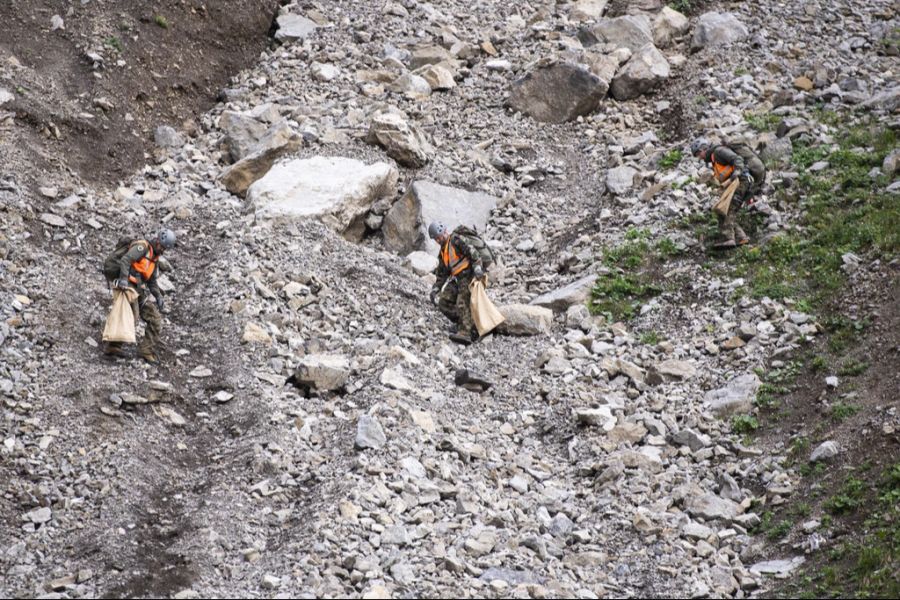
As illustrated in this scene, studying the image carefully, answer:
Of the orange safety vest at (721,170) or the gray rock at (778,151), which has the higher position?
the orange safety vest at (721,170)

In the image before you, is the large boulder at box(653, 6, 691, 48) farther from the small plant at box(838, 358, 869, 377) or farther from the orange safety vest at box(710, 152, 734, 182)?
the small plant at box(838, 358, 869, 377)

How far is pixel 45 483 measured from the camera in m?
13.3

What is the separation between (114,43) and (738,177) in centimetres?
1366

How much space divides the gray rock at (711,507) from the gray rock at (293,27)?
53.0ft

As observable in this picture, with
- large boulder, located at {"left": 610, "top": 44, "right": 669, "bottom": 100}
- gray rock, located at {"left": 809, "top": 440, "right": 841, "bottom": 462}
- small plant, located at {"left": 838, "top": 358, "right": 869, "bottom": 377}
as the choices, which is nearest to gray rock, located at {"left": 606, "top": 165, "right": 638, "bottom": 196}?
large boulder, located at {"left": 610, "top": 44, "right": 669, "bottom": 100}

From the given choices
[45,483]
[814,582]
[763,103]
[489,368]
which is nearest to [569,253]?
[489,368]

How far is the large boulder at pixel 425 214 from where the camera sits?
19.9 meters

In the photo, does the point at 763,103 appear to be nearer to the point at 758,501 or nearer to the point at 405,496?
the point at 758,501

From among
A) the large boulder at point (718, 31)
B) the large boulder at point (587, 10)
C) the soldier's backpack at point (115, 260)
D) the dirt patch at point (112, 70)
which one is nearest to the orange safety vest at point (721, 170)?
the large boulder at point (718, 31)

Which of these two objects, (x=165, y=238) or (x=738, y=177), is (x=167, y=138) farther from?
(x=738, y=177)

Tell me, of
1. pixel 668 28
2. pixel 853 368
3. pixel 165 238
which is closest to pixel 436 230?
pixel 165 238

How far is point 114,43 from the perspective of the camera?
23094 mm

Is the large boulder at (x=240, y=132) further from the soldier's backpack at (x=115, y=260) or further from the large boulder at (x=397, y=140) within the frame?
the soldier's backpack at (x=115, y=260)

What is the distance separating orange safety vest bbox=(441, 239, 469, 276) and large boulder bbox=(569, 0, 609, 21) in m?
11.3
